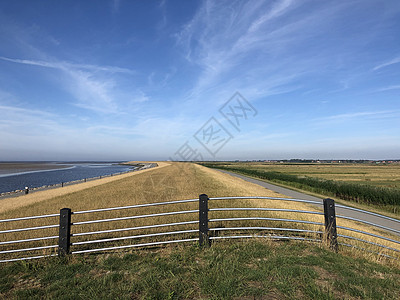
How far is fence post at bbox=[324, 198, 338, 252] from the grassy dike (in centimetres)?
26

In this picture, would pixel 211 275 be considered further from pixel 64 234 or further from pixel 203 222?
pixel 64 234

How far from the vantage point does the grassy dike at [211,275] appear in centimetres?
359

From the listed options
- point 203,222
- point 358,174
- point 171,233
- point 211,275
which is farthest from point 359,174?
point 211,275

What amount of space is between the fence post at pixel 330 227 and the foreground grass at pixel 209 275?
1.22 ft

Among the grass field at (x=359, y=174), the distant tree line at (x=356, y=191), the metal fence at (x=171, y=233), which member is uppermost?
the metal fence at (x=171, y=233)

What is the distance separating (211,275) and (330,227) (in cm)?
357

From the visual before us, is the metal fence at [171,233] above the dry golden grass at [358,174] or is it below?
above

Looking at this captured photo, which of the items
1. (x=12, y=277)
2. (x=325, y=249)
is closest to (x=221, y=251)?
(x=325, y=249)

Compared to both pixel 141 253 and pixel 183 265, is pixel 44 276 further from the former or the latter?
pixel 183 265

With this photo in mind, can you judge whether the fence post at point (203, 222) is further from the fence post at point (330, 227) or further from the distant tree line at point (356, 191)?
the distant tree line at point (356, 191)

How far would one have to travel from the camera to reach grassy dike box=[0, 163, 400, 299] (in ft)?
11.8

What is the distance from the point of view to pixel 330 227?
546 cm

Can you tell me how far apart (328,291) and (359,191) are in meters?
30.7

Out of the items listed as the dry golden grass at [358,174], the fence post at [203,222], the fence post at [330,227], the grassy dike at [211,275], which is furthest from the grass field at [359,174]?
the fence post at [203,222]
